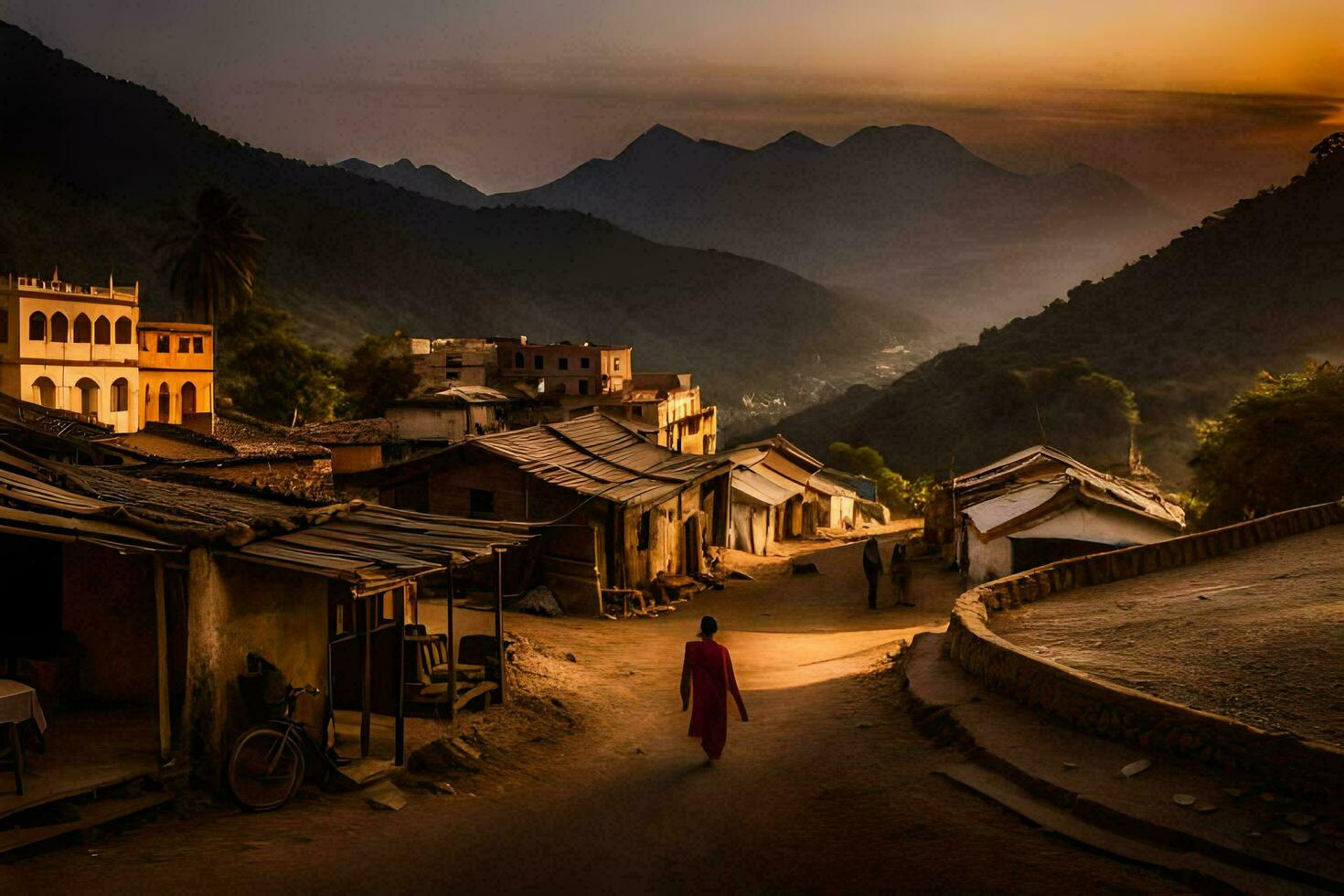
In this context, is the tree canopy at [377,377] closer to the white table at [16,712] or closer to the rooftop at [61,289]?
the rooftop at [61,289]

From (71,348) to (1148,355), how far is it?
266 ft

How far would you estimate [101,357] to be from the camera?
194 ft

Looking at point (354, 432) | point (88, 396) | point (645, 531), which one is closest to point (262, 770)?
point (645, 531)

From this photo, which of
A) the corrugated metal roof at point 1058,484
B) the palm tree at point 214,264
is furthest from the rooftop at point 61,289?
the corrugated metal roof at point 1058,484

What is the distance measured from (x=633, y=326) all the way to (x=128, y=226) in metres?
78.0

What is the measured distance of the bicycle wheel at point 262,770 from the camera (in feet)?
29.9

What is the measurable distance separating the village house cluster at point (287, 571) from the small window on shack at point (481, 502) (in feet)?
Result: 0.11

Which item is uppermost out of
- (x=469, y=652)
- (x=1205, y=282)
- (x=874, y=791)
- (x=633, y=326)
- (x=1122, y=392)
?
(x=633, y=326)

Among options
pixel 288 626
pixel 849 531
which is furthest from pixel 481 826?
pixel 849 531

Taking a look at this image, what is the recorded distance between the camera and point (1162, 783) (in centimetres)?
902

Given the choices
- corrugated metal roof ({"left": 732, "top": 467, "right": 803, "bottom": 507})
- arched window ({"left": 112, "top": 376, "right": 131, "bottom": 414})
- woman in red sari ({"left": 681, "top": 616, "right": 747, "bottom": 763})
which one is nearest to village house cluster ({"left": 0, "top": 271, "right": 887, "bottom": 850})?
corrugated metal roof ({"left": 732, "top": 467, "right": 803, "bottom": 507})

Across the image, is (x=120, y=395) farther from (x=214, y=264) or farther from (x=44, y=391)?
(x=214, y=264)

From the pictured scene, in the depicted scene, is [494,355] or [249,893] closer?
[249,893]

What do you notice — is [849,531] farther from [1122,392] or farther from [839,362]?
[839,362]
